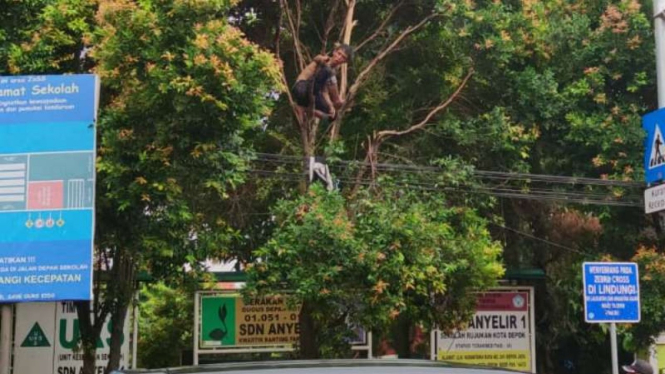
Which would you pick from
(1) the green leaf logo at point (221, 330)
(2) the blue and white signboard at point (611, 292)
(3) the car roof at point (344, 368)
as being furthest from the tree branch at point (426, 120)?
(3) the car roof at point (344, 368)

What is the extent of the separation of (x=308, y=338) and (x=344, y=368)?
667 cm

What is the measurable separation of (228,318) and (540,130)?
16.9 ft

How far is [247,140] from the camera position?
400 inches

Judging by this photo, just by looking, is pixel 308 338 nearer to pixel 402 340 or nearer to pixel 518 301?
pixel 402 340

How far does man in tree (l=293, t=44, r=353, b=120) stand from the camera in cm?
996

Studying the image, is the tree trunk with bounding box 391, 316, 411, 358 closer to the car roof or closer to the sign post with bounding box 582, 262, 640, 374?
the sign post with bounding box 582, 262, 640, 374

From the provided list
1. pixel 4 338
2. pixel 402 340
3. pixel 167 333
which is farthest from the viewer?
pixel 167 333

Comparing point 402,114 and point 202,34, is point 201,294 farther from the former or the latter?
point 202,34

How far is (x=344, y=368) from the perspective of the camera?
3.53 m

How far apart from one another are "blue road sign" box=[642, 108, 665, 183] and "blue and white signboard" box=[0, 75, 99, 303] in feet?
20.6

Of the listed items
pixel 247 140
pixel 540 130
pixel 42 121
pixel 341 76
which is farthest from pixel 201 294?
pixel 540 130

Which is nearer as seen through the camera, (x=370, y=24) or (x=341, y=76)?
(x=341, y=76)

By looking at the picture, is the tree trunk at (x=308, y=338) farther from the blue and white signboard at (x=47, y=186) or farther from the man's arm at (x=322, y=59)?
the blue and white signboard at (x=47, y=186)

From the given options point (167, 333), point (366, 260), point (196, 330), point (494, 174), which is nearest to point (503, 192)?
point (494, 174)
